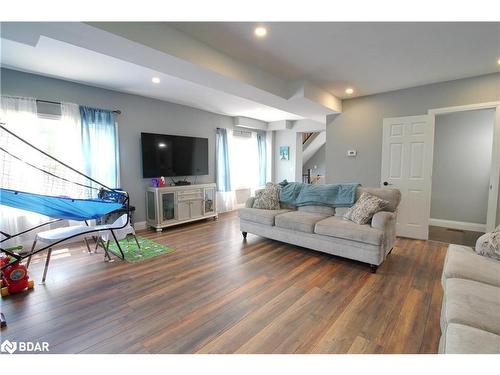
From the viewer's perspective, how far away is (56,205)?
239 centimetres

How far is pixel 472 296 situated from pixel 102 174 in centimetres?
465

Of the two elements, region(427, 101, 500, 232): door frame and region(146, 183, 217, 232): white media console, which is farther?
region(146, 183, 217, 232): white media console

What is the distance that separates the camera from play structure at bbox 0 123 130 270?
224cm

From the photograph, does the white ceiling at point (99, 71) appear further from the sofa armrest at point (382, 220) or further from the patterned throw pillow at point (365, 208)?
the sofa armrest at point (382, 220)

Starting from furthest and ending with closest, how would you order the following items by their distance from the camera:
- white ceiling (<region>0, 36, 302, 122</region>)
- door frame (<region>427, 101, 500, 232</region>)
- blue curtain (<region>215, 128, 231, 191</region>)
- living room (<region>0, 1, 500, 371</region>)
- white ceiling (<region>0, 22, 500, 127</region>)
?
1. blue curtain (<region>215, 128, 231, 191</region>)
2. door frame (<region>427, 101, 500, 232</region>)
3. white ceiling (<region>0, 36, 302, 122</region>)
4. white ceiling (<region>0, 22, 500, 127</region>)
5. living room (<region>0, 1, 500, 371</region>)

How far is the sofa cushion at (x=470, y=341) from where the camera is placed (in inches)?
40.8

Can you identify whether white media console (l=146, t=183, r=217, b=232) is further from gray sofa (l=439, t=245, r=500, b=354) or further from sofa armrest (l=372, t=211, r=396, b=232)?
gray sofa (l=439, t=245, r=500, b=354)

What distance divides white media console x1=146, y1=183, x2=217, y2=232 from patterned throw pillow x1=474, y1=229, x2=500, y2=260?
13.8 feet

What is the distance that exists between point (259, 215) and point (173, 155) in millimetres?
2308

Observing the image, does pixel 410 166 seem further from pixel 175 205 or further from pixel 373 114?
pixel 175 205

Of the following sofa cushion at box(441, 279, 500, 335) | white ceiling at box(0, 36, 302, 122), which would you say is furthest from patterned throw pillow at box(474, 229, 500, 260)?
white ceiling at box(0, 36, 302, 122)

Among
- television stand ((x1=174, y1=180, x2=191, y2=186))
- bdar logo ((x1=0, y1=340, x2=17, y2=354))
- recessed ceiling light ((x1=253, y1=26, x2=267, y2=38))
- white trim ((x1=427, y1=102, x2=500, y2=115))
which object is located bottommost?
bdar logo ((x1=0, y1=340, x2=17, y2=354))

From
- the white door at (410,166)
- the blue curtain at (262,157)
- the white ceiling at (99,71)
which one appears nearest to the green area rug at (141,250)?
the white ceiling at (99,71)

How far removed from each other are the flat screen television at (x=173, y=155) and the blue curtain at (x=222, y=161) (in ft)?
1.33
